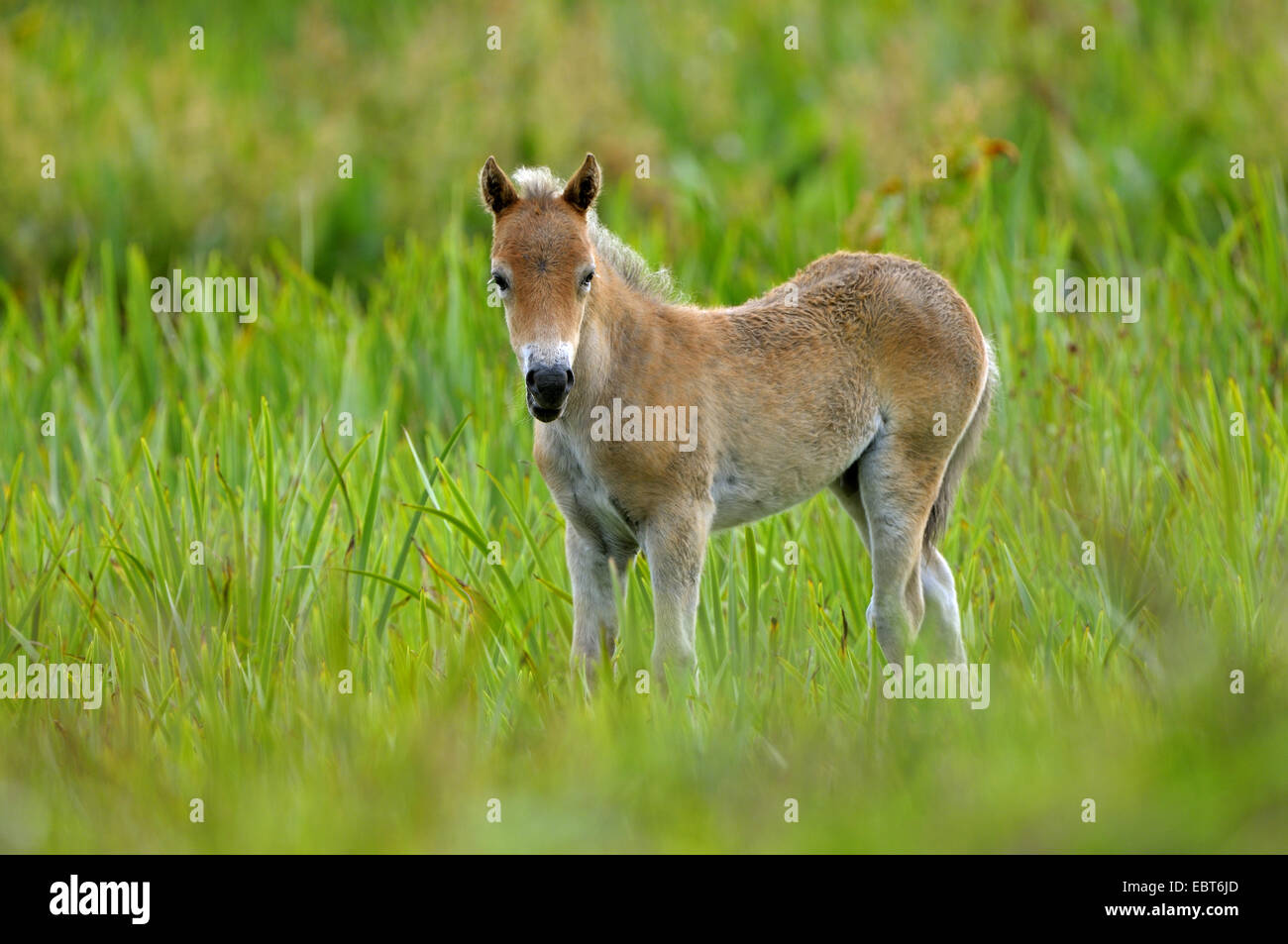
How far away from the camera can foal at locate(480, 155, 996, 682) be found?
4.70 meters

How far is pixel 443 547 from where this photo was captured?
5.91 metres

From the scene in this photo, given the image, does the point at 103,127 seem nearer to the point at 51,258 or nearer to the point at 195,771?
the point at 51,258

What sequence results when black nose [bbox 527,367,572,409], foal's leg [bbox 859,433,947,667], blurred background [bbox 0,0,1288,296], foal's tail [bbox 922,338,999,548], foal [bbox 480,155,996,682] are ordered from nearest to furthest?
black nose [bbox 527,367,572,409] → foal [bbox 480,155,996,682] → foal's leg [bbox 859,433,947,667] → foal's tail [bbox 922,338,999,548] → blurred background [bbox 0,0,1288,296]

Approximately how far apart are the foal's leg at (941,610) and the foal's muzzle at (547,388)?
5.90 ft

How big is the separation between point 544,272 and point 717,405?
3.10 feet

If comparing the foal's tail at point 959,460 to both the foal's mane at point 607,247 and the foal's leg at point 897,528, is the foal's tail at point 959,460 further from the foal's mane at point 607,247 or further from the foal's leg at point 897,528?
the foal's mane at point 607,247

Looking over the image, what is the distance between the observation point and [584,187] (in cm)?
478

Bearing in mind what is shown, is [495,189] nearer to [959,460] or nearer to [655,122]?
[959,460]

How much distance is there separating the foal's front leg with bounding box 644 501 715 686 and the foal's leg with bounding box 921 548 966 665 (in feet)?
3.23
